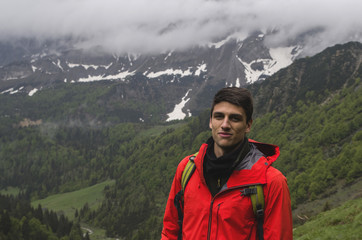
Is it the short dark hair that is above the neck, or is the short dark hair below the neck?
above

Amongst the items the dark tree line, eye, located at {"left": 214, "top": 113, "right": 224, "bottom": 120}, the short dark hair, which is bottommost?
the dark tree line

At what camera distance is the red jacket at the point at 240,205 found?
20.9 ft

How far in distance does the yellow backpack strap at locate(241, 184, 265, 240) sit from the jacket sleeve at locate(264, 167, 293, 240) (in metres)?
0.12

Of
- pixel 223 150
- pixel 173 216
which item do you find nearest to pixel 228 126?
pixel 223 150

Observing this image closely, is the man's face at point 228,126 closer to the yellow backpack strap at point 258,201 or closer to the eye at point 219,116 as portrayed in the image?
the eye at point 219,116

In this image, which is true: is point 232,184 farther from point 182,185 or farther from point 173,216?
point 173,216

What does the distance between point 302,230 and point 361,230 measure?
1162 centimetres

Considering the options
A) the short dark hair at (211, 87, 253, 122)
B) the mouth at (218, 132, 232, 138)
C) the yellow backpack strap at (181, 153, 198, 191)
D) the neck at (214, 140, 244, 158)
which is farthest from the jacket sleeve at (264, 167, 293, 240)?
the yellow backpack strap at (181, 153, 198, 191)

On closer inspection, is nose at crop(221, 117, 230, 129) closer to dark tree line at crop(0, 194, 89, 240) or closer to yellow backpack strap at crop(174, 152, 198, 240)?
yellow backpack strap at crop(174, 152, 198, 240)

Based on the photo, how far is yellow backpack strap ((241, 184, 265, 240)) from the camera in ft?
21.1

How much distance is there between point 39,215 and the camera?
445ft

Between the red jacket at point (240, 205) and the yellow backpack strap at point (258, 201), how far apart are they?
0.09m

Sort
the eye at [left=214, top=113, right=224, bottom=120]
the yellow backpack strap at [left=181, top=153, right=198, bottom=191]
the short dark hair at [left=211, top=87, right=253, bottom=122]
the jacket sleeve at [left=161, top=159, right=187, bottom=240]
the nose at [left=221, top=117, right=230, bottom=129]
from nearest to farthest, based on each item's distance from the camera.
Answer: the nose at [left=221, top=117, right=230, bottom=129]
the short dark hair at [left=211, top=87, right=253, bottom=122]
the eye at [left=214, top=113, right=224, bottom=120]
the yellow backpack strap at [left=181, top=153, right=198, bottom=191]
the jacket sleeve at [left=161, top=159, right=187, bottom=240]

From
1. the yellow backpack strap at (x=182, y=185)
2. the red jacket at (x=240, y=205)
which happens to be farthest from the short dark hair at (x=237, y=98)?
the yellow backpack strap at (x=182, y=185)
